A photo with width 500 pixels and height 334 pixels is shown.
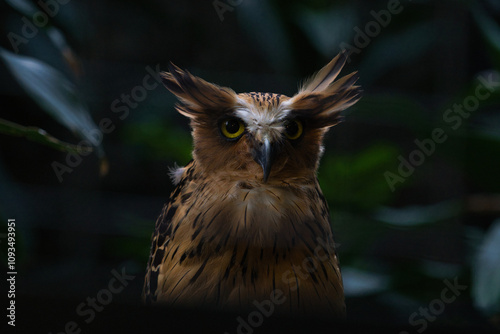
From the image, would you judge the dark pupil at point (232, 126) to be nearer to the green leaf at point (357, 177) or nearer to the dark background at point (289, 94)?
the dark background at point (289, 94)

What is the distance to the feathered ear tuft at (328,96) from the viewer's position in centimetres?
77

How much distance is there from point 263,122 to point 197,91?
0.11 meters

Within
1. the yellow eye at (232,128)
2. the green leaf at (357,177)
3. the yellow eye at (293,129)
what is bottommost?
the green leaf at (357,177)

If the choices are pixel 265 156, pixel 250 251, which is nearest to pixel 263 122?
pixel 265 156

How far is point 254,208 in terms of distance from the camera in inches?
30.4

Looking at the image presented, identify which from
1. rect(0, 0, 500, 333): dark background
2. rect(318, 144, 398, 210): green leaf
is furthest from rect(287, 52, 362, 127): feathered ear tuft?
rect(318, 144, 398, 210): green leaf

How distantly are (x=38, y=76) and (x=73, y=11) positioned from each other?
0.53 m

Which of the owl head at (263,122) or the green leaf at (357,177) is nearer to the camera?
the owl head at (263,122)

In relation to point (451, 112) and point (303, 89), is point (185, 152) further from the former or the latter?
point (451, 112)

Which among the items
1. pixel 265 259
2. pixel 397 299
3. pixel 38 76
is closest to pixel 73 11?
pixel 38 76

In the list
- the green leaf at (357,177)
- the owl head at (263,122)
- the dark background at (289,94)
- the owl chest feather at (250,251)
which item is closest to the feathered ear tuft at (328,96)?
the owl head at (263,122)

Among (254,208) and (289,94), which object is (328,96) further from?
(289,94)

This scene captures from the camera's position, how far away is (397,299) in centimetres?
114

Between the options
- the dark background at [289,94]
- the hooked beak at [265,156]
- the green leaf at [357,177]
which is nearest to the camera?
the hooked beak at [265,156]
